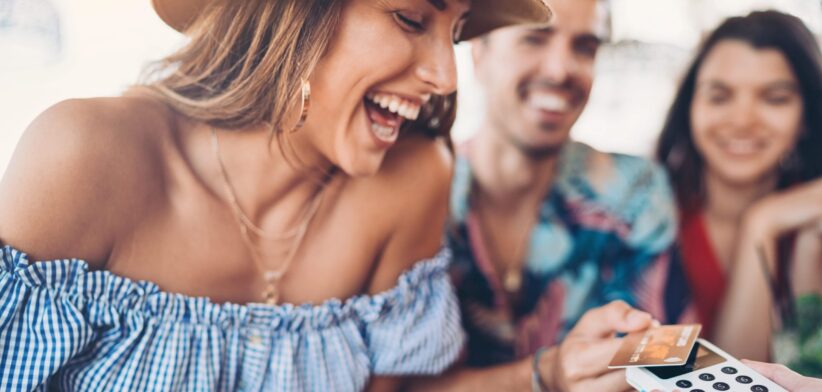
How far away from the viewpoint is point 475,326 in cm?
122

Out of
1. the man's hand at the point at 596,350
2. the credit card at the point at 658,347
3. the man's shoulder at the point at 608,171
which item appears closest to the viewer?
the credit card at the point at 658,347

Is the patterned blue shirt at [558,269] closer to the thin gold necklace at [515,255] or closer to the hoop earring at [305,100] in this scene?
the thin gold necklace at [515,255]

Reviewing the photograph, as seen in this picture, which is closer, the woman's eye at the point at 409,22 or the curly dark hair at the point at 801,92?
the woman's eye at the point at 409,22

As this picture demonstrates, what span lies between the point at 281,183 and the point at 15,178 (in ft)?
0.99

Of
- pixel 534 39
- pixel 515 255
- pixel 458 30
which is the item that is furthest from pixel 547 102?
pixel 458 30

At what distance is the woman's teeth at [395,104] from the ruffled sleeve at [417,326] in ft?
0.76

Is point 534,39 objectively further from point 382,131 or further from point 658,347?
point 658,347

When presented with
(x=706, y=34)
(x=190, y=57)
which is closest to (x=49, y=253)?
(x=190, y=57)

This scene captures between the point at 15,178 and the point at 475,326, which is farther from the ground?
the point at 15,178

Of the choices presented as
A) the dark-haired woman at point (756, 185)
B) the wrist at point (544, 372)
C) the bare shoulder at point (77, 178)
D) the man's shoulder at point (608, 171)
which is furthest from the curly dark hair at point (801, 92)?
the bare shoulder at point (77, 178)

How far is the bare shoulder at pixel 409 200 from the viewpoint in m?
0.94

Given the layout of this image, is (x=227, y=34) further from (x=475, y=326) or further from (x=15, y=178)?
(x=475, y=326)

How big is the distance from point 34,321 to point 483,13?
2.01ft

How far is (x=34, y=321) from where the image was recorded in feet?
2.19
